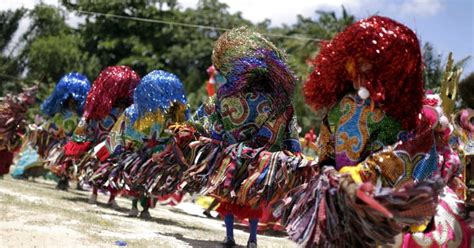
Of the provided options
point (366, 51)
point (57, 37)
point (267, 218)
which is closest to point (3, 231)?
point (366, 51)

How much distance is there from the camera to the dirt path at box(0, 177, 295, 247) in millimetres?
5488

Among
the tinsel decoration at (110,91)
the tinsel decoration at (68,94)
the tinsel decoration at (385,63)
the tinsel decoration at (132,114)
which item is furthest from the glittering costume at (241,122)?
the tinsel decoration at (68,94)

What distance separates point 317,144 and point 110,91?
17.2 feet

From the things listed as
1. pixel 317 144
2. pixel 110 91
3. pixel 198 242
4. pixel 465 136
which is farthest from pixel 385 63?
pixel 110 91

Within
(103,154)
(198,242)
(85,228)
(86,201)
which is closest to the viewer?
(85,228)

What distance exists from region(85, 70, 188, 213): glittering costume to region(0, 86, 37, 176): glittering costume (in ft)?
15.2

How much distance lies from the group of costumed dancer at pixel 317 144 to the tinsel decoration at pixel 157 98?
1cm

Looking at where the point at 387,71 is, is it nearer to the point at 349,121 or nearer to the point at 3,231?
the point at 349,121

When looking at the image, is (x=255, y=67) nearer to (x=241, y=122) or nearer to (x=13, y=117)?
(x=241, y=122)

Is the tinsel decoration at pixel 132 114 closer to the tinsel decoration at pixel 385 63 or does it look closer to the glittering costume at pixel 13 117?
the tinsel decoration at pixel 385 63

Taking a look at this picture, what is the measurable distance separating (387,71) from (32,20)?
27.4m

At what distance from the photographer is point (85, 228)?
639cm

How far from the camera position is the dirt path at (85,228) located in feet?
18.0

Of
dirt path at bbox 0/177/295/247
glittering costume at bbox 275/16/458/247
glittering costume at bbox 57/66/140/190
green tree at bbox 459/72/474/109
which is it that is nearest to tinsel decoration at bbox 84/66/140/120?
glittering costume at bbox 57/66/140/190
